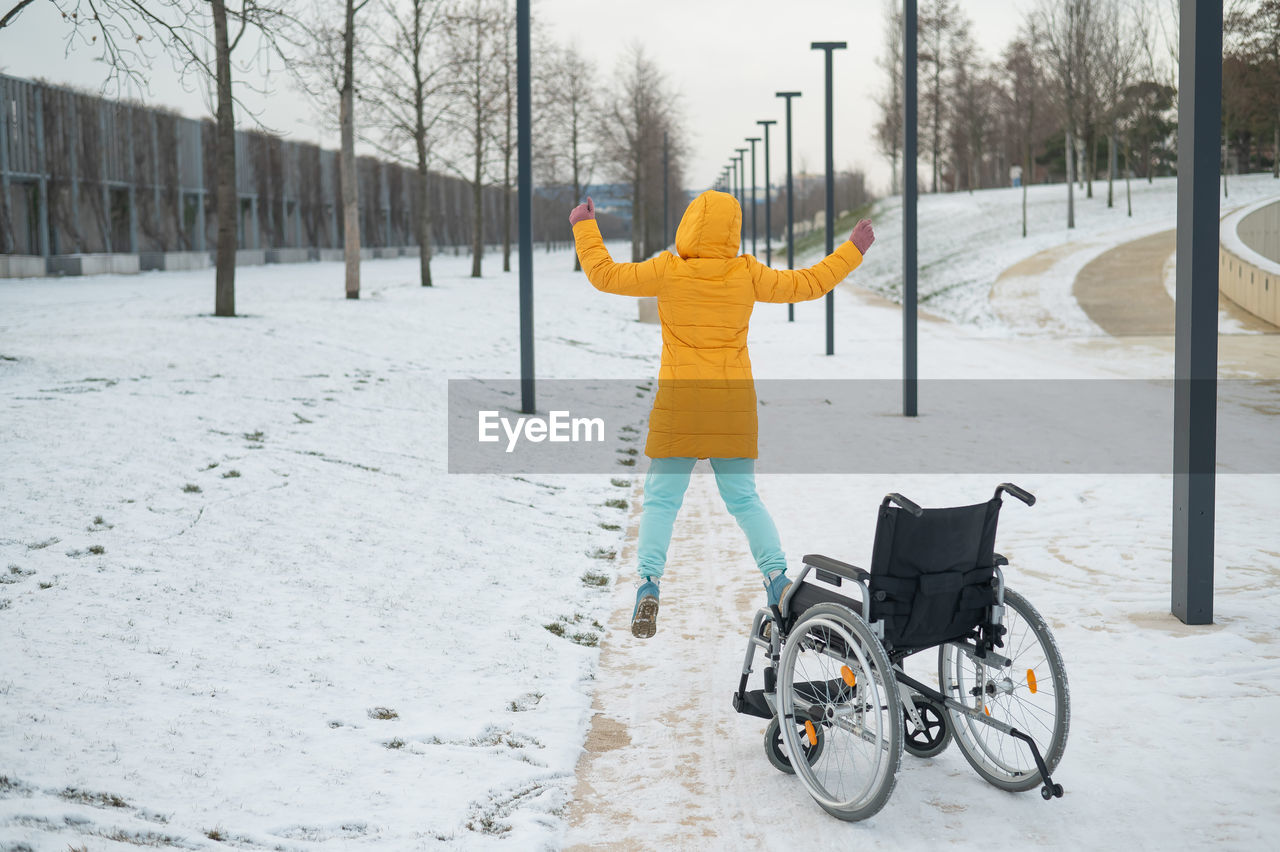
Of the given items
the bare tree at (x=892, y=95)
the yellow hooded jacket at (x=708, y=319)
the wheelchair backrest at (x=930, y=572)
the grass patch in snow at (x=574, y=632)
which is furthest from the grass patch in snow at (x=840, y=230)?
the wheelchair backrest at (x=930, y=572)

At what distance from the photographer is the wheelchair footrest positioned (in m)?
4.01

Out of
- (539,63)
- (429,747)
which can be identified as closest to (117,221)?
(539,63)

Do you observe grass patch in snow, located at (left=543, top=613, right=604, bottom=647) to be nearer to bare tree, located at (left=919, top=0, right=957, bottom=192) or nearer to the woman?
the woman

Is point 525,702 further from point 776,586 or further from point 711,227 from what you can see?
point 711,227

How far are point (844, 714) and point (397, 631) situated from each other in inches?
99.1

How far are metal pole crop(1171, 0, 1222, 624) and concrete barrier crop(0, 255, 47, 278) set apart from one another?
3499 cm

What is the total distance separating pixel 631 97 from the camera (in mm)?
48500

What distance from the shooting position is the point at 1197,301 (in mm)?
5363

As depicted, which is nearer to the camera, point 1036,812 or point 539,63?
point 1036,812

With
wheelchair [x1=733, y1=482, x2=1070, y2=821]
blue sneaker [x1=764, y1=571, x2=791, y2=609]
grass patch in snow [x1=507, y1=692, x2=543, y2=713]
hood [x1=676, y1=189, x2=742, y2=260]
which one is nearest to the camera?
wheelchair [x1=733, y1=482, x2=1070, y2=821]

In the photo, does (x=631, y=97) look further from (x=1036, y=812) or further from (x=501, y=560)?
(x=1036, y=812)

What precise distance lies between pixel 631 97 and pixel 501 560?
44.3 metres

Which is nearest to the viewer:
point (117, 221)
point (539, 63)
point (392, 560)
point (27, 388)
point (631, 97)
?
point (392, 560)

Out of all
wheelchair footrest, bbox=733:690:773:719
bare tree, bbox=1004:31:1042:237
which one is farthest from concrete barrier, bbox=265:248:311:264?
wheelchair footrest, bbox=733:690:773:719
